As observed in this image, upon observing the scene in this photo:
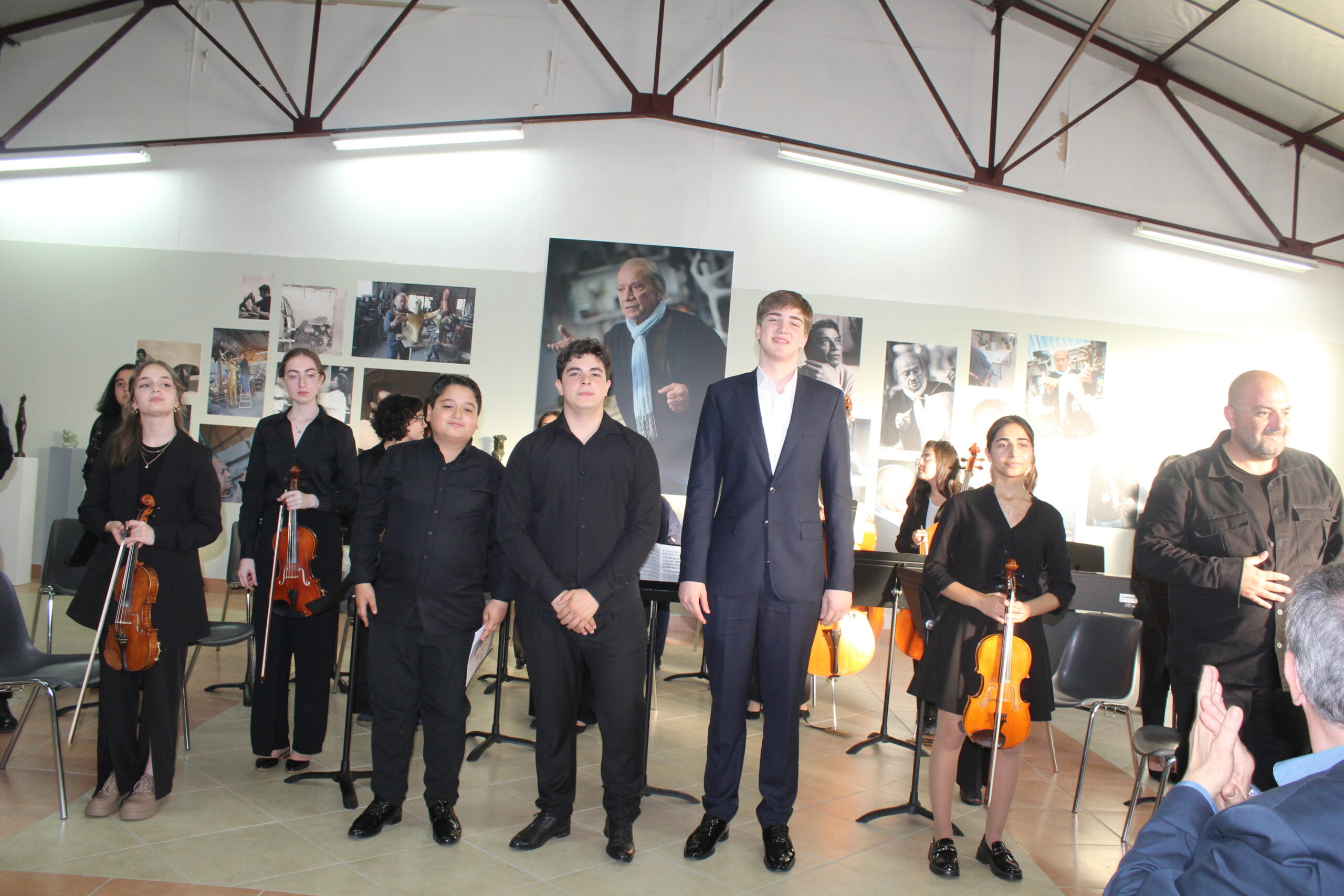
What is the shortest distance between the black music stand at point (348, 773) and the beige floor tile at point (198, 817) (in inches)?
10.3

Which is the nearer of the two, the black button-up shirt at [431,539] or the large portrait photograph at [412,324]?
the black button-up shirt at [431,539]

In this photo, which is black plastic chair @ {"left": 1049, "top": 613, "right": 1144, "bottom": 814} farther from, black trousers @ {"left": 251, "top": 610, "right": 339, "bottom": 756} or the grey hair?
black trousers @ {"left": 251, "top": 610, "right": 339, "bottom": 756}

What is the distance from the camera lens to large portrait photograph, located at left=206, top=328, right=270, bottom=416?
764 centimetres

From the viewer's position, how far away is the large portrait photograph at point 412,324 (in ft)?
24.9

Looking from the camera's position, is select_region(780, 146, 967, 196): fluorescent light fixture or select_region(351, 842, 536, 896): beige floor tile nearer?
select_region(351, 842, 536, 896): beige floor tile

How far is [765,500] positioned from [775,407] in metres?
0.34

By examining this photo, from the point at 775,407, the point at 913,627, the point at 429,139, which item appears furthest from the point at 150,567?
the point at 429,139

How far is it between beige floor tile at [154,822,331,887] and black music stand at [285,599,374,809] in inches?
11.9

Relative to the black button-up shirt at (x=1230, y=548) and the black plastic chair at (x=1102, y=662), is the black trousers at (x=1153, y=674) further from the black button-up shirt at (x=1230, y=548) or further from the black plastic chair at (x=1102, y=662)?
the black button-up shirt at (x=1230, y=548)

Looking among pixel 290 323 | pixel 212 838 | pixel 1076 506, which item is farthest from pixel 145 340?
pixel 1076 506

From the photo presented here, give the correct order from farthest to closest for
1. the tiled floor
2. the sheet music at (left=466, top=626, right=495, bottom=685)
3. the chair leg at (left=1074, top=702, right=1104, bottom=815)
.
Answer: the chair leg at (left=1074, top=702, right=1104, bottom=815)
the sheet music at (left=466, top=626, right=495, bottom=685)
the tiled floor

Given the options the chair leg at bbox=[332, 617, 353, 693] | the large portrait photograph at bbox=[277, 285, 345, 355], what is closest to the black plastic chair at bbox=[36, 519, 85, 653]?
the chair leg at bbox=[332, 617, 353, 693]

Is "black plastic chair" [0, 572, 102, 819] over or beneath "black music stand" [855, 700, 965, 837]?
over

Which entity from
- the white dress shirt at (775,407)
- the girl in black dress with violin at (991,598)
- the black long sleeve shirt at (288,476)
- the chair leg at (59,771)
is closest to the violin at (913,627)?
the girl in black dress with violin at (991,598)
